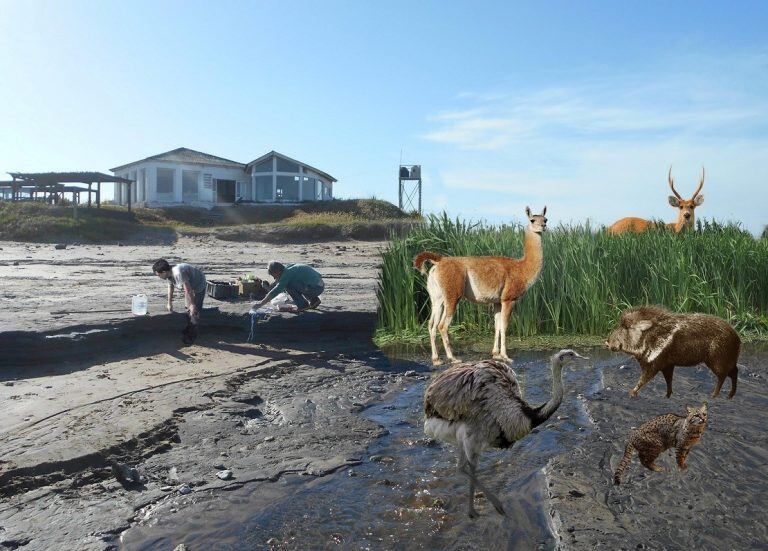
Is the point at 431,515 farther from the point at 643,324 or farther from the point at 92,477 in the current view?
the point at 643,324

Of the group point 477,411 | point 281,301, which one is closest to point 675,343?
point 477,411

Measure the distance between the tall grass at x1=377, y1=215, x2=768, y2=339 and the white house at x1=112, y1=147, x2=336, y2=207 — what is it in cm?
3850

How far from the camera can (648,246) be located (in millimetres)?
10055

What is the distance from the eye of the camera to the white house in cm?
4969

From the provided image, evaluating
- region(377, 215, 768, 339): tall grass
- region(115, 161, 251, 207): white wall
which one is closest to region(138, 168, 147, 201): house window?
region(115, 161, 251, 207): white wall

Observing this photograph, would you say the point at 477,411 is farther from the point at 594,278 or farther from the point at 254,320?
the point at 254,320

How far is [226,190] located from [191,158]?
3.58 meters

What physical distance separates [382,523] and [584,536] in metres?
1.50

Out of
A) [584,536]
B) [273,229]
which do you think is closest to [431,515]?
[584,536]

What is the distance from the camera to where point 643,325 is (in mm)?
2148

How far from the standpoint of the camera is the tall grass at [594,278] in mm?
9031

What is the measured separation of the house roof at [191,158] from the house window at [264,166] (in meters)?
1.04

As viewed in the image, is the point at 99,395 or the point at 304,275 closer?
the point at 99,395

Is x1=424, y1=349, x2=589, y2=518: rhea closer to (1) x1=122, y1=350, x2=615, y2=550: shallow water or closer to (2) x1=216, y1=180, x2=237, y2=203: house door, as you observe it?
(1) x1=122, y1=350, x2=615, y2=550: shallow water
